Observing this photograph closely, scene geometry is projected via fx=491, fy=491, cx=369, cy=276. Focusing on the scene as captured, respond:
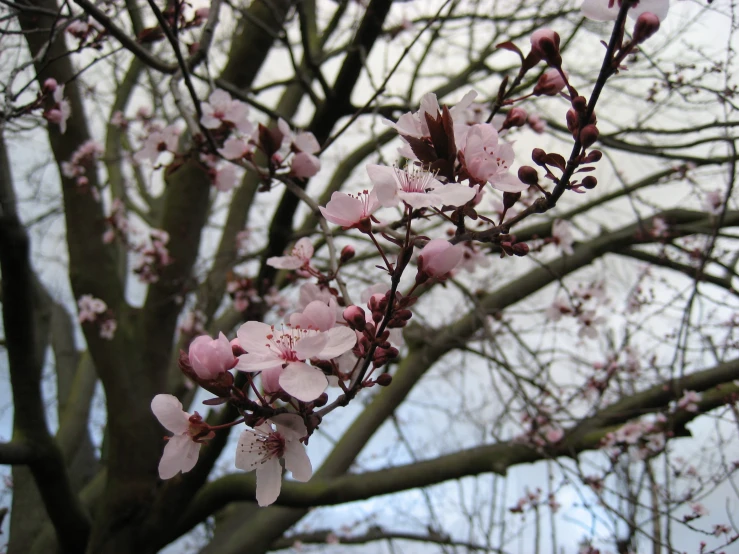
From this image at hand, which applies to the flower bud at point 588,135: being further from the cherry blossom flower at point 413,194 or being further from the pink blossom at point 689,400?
the pink blossom at point 689,400

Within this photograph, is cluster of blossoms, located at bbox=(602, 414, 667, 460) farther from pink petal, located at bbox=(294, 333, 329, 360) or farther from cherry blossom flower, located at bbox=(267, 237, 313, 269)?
pink petal, located at bbox=(294, 333, 329, 360)

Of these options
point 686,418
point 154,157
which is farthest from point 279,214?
point 686,418

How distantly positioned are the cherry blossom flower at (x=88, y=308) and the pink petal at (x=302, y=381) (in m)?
2.09

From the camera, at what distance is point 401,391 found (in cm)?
277

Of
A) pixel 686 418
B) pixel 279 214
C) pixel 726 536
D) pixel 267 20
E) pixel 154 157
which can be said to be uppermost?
pixel 267 20

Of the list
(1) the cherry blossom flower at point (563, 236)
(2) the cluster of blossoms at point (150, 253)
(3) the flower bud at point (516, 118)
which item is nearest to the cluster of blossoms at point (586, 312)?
(1) the cherry blossom flower at point (563, 236)

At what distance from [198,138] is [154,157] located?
0.85 ft

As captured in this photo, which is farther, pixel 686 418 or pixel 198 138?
pixel 686 418

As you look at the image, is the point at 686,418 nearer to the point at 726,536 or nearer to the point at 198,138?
the point at 726,536

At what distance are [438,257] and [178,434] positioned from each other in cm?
40

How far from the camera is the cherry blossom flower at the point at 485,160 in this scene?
611mm

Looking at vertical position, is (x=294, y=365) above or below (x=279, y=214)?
below

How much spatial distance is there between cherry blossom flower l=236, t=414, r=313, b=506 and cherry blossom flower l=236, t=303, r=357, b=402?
0.08 metres

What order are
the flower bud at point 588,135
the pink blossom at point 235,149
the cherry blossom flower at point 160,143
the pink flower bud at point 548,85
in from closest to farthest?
the flower bud at point 588,135
the pink flower bud at point 548,85
the pink blossom at point 235,149
the cherry blossom flower at point 160,143
